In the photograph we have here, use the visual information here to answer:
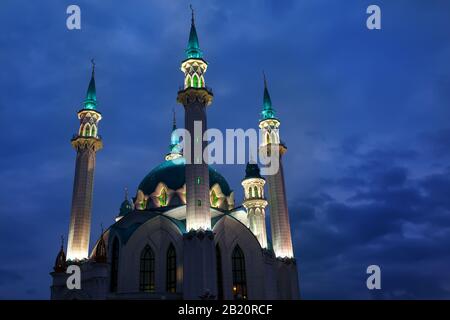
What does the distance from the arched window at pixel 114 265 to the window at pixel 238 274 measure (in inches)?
371

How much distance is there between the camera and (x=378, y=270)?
32531mm

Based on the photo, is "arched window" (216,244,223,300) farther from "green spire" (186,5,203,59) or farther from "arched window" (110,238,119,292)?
"green spire" (186,5,203,59)

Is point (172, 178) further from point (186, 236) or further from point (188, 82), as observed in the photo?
point (186, 236)

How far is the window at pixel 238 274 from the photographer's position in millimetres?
36562

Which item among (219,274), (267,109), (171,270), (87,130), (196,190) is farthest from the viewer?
(267,109)

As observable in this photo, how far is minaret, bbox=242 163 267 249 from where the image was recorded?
42.7 meters

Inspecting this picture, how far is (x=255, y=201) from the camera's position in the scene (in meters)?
43.8

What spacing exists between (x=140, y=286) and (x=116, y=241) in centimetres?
428

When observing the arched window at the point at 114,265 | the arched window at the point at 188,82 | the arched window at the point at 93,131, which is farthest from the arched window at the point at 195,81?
the arched window at the point at 114,265

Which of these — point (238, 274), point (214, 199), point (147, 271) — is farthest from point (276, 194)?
point (147, 271)

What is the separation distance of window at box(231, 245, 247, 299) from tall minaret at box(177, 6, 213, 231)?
5482 millimetres

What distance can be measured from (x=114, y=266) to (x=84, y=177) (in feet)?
29.6
